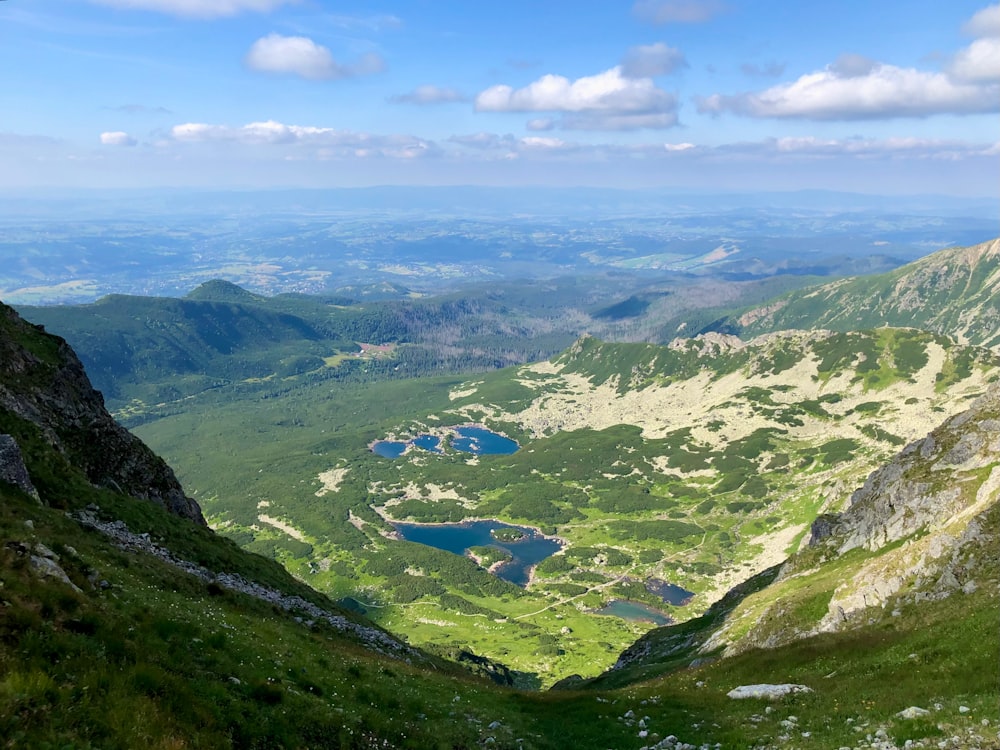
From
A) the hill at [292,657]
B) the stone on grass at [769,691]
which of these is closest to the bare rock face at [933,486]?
the hill at [292,657]

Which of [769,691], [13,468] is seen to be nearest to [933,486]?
[769,691]

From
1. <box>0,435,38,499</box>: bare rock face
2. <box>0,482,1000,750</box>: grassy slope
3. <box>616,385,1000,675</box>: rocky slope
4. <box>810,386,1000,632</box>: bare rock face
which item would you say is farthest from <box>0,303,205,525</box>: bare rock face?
<box>810,386,1000,632</box>: bare rock face

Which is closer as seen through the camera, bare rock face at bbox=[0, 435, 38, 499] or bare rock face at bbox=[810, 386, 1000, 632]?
bare rock face at bbox=[0, 435, 38, 499]

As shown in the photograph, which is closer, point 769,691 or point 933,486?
point 769,691

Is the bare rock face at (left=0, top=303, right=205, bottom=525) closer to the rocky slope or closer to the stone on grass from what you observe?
the stone on grass

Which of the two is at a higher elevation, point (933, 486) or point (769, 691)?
point (769, 691)

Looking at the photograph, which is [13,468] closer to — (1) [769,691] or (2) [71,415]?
(2) [71,415]

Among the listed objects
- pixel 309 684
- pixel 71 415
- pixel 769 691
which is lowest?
pixel 769 691

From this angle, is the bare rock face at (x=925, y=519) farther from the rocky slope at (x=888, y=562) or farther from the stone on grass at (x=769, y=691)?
the stone on grass at (x=769, y=691)
